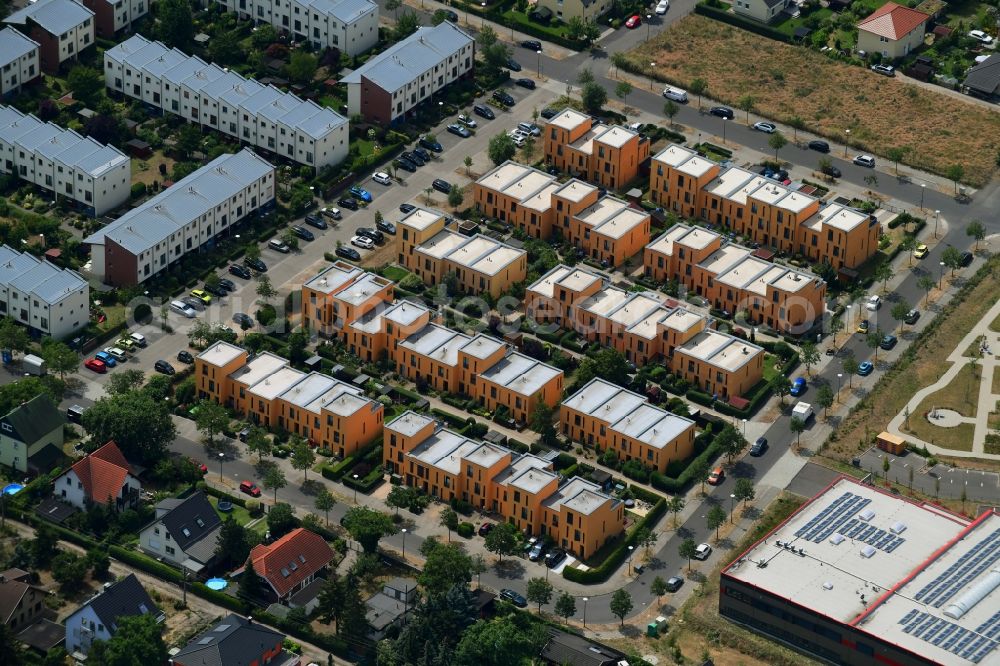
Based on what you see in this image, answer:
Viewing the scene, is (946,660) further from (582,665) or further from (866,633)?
(582,665)

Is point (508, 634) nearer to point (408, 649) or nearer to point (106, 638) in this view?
point (408, 649)

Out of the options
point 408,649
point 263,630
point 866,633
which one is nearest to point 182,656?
point 263,630

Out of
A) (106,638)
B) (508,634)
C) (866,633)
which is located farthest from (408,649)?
(866,633)

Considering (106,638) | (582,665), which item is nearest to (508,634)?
(582,665)

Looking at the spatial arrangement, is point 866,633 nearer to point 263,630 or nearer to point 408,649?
point 408,649

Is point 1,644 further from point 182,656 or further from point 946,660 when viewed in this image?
point 946,660

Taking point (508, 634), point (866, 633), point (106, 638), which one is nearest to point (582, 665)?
point (508, 634)
